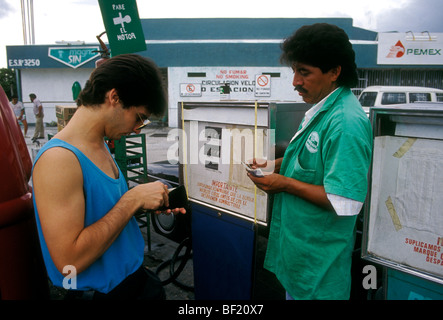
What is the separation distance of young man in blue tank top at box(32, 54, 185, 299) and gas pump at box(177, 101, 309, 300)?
0.69 metres

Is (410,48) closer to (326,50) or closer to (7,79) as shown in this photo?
(326,50)

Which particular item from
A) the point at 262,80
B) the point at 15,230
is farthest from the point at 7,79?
the point at 15,230

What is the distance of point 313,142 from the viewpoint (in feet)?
5.22

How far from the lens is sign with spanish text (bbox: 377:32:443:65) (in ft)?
51.6

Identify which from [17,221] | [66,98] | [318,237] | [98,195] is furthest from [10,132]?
[66,98]

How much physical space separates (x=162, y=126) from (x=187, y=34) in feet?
17.3

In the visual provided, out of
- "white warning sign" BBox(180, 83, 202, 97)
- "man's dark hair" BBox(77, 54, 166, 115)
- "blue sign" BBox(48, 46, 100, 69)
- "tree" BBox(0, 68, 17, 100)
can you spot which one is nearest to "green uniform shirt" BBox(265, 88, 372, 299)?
"man's dark hair" BBox(77, 54, 166, 115)

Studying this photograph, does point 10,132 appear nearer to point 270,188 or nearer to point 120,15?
point 270,188

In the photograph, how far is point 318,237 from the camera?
160cm

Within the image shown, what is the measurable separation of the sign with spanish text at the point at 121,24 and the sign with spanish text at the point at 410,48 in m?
15.1

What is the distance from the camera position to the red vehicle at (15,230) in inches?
58.6

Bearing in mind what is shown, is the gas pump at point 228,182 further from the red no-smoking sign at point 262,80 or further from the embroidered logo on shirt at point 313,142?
the red no-smoking sign at point 262,80

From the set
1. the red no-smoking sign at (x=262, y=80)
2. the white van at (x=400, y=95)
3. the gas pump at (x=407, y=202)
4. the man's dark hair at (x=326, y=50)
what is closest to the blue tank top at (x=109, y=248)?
the man's dark hair at (x=326, y=50)

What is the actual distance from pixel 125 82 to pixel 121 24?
3.13m
